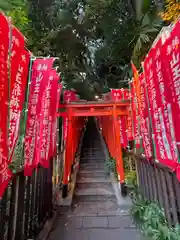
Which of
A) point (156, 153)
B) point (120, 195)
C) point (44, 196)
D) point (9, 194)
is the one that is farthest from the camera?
point (120, 195)

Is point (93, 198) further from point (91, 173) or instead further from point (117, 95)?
point (117, 95)

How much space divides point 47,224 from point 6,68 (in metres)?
3.77

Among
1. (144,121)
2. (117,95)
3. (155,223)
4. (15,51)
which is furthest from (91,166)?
(15,51)

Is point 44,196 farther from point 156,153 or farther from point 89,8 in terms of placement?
point 89,8

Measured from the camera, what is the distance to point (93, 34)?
12.2 m

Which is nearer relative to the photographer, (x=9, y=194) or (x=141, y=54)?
(x=9, y=194)

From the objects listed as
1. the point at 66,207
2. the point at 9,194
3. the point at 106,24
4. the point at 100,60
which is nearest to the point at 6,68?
the point at 9,194

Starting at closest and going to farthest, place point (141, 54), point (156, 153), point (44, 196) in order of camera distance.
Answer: point (156, 153), point (44, 196), point (141, 54)

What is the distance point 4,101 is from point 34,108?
3.98 feet

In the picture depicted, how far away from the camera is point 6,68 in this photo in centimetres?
204

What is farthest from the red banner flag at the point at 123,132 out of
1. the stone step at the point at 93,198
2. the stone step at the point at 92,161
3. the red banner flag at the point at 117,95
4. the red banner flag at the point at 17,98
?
the red banner flag at the point at 17,98

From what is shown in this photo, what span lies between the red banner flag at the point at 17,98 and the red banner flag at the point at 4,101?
8.6 inches

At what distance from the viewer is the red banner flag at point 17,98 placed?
7.45 feet

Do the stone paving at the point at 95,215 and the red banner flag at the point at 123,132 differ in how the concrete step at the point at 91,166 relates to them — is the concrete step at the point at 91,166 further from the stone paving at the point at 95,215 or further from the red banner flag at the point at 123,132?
the red banner flag at the point at 123,132
